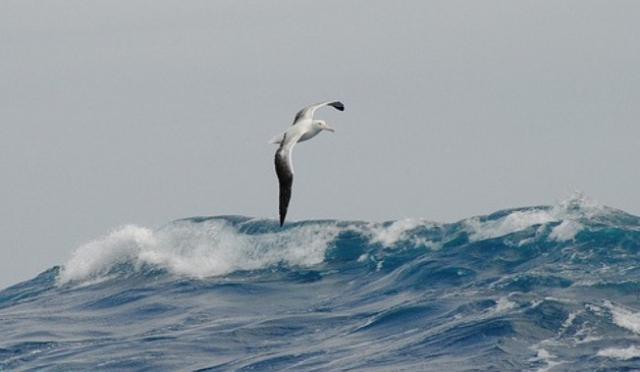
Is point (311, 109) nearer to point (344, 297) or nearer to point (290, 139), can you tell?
point (290, 139)

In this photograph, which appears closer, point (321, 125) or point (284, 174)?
point (284, 174)

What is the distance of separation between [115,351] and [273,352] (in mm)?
5110

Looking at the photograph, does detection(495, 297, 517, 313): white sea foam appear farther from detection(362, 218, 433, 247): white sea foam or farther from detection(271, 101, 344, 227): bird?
detection(362, 218, 433, 247): white sea foam

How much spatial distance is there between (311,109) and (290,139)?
11.1ft

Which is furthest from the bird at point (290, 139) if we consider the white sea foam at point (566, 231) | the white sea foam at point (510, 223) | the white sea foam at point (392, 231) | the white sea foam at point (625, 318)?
the white sea foam at point (392, 231)

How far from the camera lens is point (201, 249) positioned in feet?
169

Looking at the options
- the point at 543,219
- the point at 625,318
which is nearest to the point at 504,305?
the point at 625,318

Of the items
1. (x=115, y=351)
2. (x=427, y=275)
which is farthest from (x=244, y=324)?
(x=427, y=275)

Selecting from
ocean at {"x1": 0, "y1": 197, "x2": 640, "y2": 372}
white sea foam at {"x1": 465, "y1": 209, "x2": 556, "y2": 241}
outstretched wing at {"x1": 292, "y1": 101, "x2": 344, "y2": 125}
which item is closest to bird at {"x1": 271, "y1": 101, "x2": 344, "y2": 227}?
outstretched wing at {"x1": 292, "y1": 101, "x2": 344, "y2": 125}

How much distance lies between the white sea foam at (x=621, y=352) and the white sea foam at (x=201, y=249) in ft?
67.8

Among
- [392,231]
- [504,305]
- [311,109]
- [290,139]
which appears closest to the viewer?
[290,139]

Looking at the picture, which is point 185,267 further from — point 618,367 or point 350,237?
point 618,367

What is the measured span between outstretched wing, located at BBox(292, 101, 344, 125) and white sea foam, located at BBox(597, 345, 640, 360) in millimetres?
10759

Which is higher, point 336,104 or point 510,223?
point 336,104
